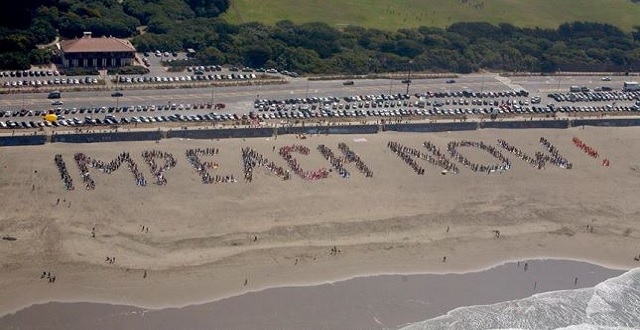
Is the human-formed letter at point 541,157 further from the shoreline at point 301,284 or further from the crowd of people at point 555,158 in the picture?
the shoreline at point 301,284

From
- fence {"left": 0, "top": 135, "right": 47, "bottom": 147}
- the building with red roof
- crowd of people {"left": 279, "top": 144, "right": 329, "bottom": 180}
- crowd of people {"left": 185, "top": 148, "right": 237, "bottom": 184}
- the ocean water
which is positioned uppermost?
the building with red roof

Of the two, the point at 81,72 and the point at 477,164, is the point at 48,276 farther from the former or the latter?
the point at 81,72

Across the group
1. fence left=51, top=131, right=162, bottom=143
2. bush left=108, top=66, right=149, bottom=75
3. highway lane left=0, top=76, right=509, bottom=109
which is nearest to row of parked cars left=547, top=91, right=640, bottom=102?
highway lane left=0, top=76, right=509, bottom=109

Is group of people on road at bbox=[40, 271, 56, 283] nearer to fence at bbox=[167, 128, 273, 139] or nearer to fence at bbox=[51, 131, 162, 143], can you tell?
fence at bbox=[51, 131, 162, 143]

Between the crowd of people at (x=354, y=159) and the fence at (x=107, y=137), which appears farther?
the crowd of people at (x=354, y=159)

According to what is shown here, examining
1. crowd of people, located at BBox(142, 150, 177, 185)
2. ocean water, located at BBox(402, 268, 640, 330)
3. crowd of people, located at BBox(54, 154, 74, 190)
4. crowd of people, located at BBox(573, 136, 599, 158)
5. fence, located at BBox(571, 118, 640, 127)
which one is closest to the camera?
ocean water, located at BBox(402, 268, 640, 330)

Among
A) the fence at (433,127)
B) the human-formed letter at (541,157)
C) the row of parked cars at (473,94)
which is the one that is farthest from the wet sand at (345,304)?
the row of parked cars at (473,94)

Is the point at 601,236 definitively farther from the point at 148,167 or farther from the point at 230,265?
the point at 148,167
